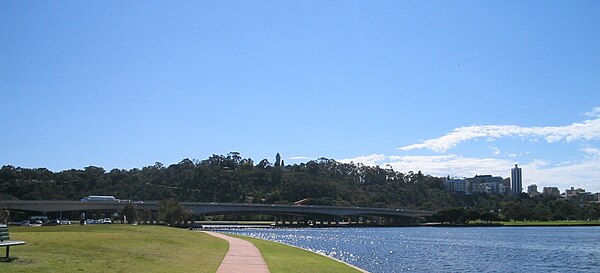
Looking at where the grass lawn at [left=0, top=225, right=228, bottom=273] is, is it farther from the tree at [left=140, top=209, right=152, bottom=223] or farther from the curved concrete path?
the tree at [left=140, top=209, right=152, bottom=223]

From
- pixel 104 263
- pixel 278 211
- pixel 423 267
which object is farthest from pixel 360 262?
pixel 278 211

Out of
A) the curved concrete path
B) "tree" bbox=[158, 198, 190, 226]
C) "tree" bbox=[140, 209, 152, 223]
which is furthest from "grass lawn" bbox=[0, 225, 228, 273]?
"tree" bbox=[140, 209, 152, 223]

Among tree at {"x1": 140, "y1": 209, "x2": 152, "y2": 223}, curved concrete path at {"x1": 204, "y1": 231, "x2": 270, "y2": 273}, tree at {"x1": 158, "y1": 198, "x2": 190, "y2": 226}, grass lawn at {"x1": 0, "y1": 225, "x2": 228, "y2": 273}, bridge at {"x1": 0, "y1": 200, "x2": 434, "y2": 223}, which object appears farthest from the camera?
tree at {"x1": 140, "y1": 209, "x2": 152, "y2": 223}

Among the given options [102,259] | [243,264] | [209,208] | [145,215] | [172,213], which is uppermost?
[209,208]

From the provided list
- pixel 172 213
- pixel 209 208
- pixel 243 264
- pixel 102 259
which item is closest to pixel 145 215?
pixel 172 213

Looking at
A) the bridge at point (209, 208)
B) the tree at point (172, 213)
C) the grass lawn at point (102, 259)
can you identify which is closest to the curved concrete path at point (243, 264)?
the grass lawn at point (102, 259)

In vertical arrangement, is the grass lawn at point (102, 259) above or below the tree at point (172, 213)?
below

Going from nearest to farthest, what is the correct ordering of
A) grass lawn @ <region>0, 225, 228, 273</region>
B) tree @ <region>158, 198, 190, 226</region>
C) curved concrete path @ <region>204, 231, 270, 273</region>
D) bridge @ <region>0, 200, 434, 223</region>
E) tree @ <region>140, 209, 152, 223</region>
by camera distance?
grass lawn @ <region>0, 225, 228, 273</region>, curved concrete path @ <region>204, 231, 270, 273</region>, tree @ <region>158, 198, 190, 226</region>, bridge @ <region>0, 200, 434, 223</region>, tree @ <region>140, 209, 152, 223</region>

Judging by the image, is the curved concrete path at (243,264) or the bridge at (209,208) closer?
the curved concrete path at (243,264)

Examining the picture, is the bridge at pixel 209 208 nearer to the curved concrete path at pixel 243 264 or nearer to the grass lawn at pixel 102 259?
the curved concrete path at pixel 243 264

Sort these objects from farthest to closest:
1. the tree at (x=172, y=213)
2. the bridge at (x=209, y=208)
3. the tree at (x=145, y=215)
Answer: the tree at (x=145, y=215)
the bridge at (x=209, y=208)
the tree at (x=172, y=213)

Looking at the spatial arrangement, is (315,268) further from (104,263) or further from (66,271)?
(66,271)

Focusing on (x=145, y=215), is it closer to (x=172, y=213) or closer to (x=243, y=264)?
(x=172, y=213)

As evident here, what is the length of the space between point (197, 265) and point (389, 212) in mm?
169903
